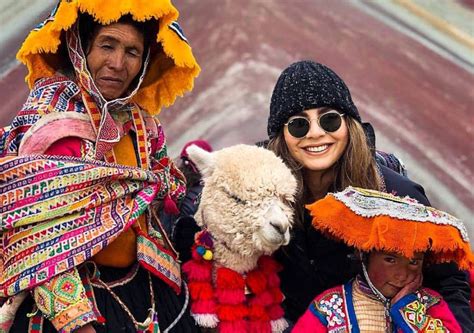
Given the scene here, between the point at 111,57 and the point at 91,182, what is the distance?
0.44m

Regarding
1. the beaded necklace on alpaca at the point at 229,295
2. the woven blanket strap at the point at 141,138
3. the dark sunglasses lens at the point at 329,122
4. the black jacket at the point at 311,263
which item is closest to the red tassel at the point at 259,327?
the beaded necklace on alpaca at the point at 229,295

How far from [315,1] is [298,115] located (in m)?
1.71

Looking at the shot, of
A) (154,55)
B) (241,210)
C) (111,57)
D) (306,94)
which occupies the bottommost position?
(241,210)

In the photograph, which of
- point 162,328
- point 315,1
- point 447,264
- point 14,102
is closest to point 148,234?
point 162,328

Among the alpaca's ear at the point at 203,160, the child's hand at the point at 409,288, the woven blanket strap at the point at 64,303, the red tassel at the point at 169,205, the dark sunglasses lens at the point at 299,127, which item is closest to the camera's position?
the woven blanket strap at the point at 64,303

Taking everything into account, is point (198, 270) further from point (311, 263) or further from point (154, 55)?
point (154, 55)

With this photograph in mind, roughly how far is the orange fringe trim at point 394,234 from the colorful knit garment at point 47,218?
70cm

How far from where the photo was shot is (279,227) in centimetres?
188

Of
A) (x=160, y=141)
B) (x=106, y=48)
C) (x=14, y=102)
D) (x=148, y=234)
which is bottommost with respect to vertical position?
(x=14, y=102)

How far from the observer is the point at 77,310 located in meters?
1.78

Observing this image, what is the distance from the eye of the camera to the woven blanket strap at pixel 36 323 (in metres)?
1.87

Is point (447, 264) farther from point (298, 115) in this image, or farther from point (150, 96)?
point (150, 96)

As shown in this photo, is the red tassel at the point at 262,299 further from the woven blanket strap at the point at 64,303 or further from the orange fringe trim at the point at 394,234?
the woven blanket strap at the point at 64,303

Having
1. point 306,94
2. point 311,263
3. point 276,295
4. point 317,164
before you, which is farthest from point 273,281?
point 306,94
